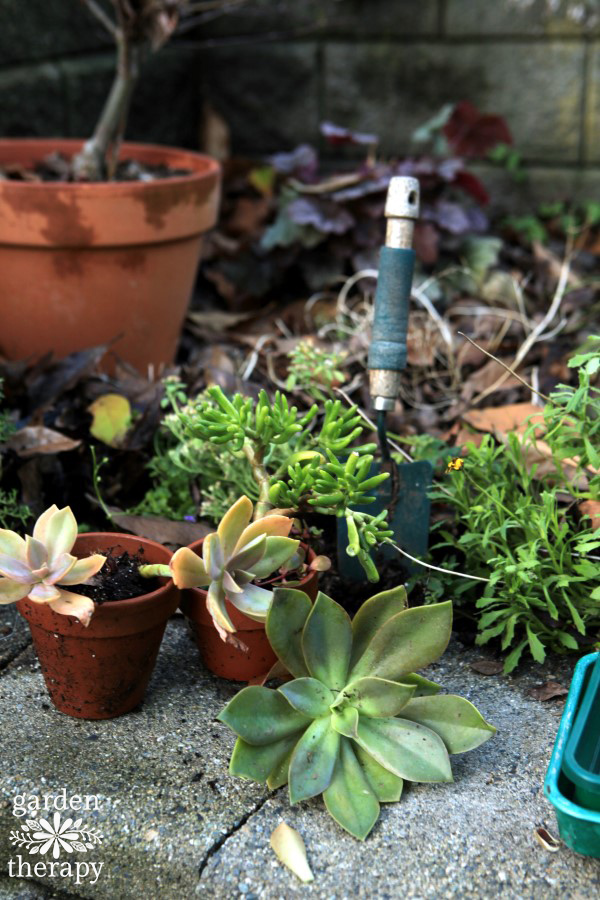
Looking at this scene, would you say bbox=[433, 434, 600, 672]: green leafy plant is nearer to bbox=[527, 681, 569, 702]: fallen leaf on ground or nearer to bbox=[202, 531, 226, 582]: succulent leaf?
bbox=[527, 681, 569, 702]: fallen leaf on ground

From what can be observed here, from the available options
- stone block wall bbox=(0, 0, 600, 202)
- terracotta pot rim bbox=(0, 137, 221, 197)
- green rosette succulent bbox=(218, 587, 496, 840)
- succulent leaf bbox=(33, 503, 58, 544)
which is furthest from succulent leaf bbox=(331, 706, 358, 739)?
stone block wall bbox=(0, 0, 600, 202)

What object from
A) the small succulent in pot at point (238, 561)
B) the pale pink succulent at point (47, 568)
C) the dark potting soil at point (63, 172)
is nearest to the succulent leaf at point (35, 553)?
the pale pink succulent at point (47, 568)

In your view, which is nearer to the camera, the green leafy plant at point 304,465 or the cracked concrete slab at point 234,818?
the cracked concrete slab at point 234,818

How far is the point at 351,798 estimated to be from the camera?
3.85 feet

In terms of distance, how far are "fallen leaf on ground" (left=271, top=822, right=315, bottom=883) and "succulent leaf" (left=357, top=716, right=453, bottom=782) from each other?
0.14 m

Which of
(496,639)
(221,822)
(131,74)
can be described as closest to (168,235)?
(131,74)

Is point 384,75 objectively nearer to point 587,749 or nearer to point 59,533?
point 59,533

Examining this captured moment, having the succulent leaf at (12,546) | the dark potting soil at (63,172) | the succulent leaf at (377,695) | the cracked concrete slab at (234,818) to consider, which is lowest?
the cracked concrete slab at (234,818)

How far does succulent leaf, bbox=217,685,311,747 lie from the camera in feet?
3.82

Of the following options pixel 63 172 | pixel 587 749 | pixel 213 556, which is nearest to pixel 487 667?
pixel 587 749

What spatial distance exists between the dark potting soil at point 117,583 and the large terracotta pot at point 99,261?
884 mm

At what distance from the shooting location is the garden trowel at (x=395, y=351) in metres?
1.48

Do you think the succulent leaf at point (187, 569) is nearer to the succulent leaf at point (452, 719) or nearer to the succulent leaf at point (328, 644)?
the succulent leaf at point (328, 644)

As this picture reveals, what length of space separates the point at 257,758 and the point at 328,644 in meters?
0.17
